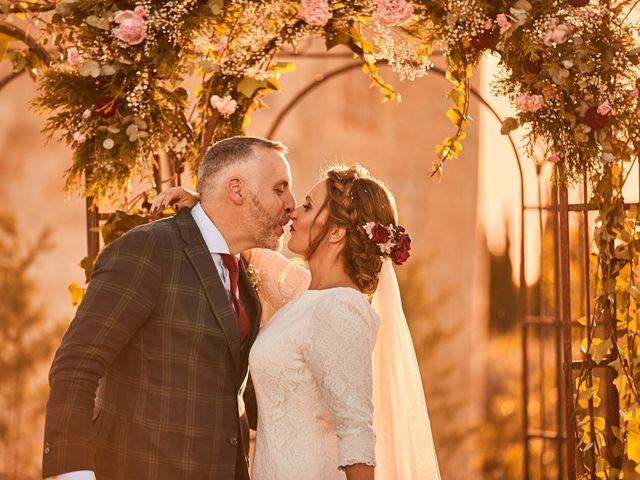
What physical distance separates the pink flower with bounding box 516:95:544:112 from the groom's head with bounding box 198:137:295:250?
77cm

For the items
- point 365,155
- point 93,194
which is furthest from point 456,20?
point 365,155

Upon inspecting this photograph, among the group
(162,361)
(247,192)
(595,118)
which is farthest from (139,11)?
(595,118)

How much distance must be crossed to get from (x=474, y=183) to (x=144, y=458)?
21.4 meters

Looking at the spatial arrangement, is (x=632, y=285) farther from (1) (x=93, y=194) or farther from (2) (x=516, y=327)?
(2) (x=516, y=327)

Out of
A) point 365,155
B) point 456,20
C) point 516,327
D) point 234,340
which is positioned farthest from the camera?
point 516,327

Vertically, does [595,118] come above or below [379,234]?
above

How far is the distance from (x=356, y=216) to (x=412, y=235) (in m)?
18.9

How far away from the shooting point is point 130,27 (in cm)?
361

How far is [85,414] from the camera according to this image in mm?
2957

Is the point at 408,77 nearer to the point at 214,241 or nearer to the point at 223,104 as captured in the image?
the point at 223,104

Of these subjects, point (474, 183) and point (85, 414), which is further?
point (474, 183)

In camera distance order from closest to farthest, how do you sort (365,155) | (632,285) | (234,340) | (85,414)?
(85,414), (234,340), (632,285), (365,155)

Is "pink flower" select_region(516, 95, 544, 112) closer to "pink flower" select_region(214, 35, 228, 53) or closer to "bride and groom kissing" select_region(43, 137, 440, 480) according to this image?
"bride and groom kissing" select_region(43, 137, 440, 480)

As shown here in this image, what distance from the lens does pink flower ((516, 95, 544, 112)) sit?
138 inches
